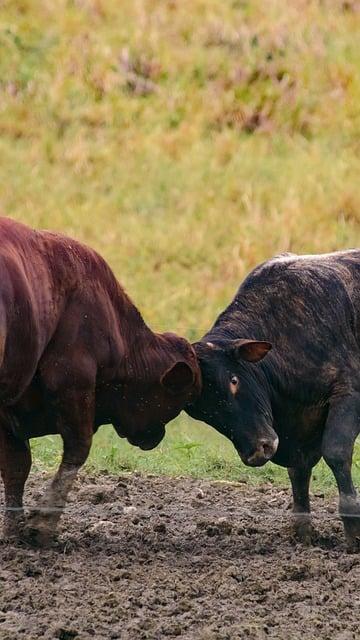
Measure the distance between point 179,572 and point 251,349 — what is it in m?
1.17

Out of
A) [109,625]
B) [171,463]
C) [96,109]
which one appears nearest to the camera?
[109,625]

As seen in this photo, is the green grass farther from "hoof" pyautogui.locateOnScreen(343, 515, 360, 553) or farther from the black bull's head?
the black bull's head

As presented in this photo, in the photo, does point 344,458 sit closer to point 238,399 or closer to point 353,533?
point 353,533

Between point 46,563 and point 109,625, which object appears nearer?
point 109,625

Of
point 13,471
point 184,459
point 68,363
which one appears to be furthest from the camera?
point 184,459

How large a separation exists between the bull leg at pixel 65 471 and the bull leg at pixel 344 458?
4.01ft

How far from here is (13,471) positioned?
8.08 metres

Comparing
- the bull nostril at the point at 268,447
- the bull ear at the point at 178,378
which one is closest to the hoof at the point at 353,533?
the bull nostril at the point at 268,447

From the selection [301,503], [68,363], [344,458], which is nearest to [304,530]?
[301,503]

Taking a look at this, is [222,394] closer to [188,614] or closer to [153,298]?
[188,614]

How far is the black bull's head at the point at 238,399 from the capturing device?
26.0 ft

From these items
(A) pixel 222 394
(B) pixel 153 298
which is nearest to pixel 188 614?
(A) pixel 222 394

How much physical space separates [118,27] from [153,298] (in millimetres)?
5985

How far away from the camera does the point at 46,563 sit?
7.41 m
